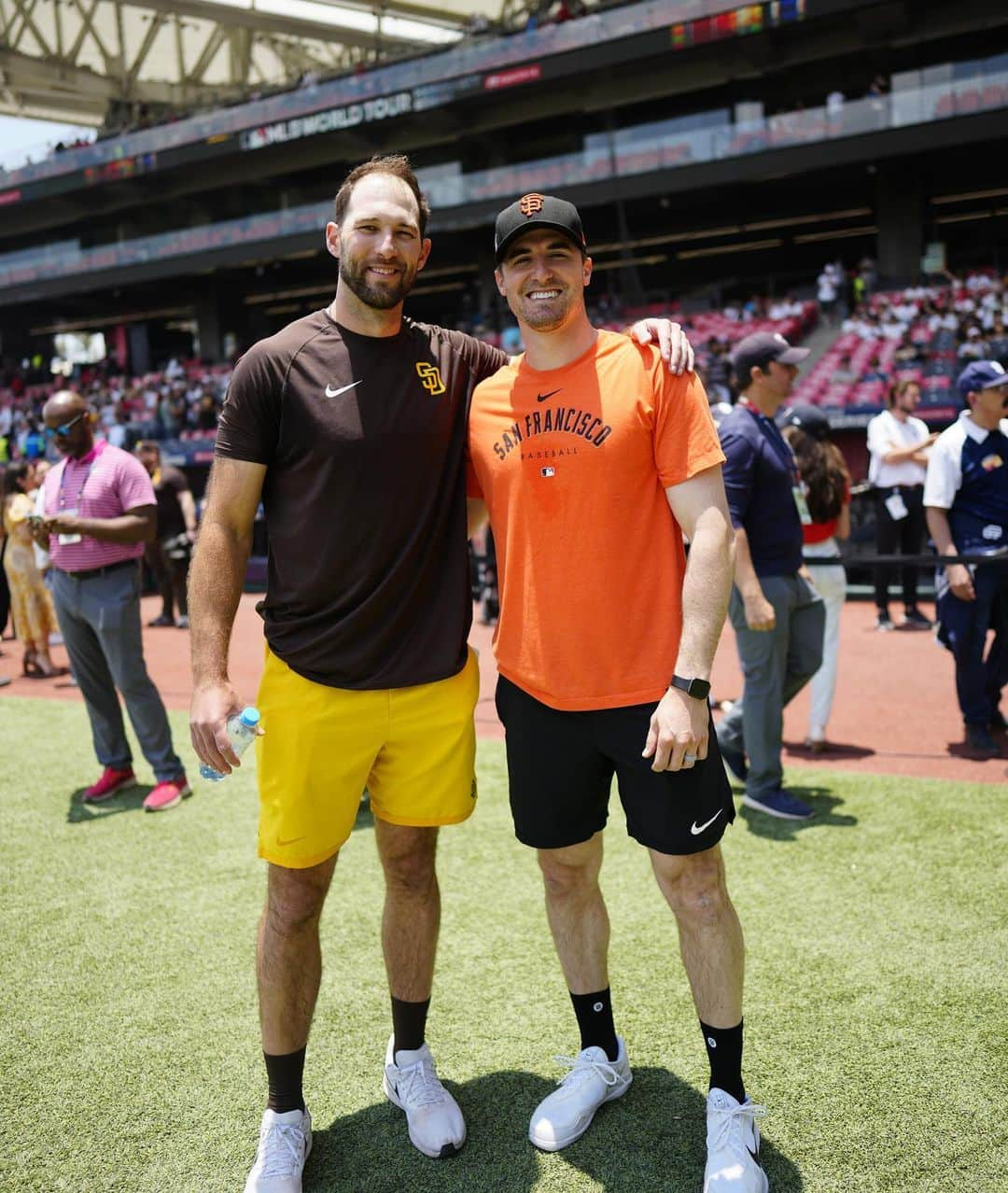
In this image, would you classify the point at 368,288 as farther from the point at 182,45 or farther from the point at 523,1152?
the point at 182,45

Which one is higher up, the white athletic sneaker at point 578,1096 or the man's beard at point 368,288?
the man's beard at point 368,288

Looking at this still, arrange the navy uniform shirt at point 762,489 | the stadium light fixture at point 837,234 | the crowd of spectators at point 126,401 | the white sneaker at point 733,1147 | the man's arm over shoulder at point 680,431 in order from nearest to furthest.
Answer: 1. the white sneaker at point 733,1147
2. the man's arm over shoulder at point 680,431
3. the navy uniform shirt at point 762,489
4. the crowd of spectators at point 126,401
5. the stadium light fixture at point 837,234

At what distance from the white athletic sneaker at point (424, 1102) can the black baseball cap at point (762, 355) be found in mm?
3317

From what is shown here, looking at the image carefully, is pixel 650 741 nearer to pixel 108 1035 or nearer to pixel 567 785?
pixel 567 785

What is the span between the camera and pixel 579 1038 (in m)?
3.00

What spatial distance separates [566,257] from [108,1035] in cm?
268

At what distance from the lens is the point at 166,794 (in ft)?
18.0

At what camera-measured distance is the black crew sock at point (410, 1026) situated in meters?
2.76

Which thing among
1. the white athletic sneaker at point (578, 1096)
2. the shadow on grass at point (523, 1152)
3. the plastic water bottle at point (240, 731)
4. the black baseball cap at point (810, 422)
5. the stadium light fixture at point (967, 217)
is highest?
the stadium light fixture at point (967, 217)

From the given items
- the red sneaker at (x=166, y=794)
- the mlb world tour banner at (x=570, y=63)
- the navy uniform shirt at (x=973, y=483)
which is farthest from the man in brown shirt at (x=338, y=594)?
the mlb world tour banner at (x=570, y=63)

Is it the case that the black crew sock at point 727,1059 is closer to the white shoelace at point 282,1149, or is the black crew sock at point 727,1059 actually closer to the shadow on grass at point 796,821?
the white shoelace at point 282,1149

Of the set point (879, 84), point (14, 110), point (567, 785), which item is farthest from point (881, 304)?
point (14, 110)

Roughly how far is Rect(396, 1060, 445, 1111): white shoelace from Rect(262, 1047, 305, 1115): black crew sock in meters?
0.28

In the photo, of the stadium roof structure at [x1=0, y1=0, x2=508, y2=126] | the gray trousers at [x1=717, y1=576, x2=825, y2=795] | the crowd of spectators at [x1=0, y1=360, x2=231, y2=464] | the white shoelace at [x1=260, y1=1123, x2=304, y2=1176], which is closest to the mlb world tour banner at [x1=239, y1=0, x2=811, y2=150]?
the crowd of spectators at [x1=0, y1=360, x2=231, y2=464]
